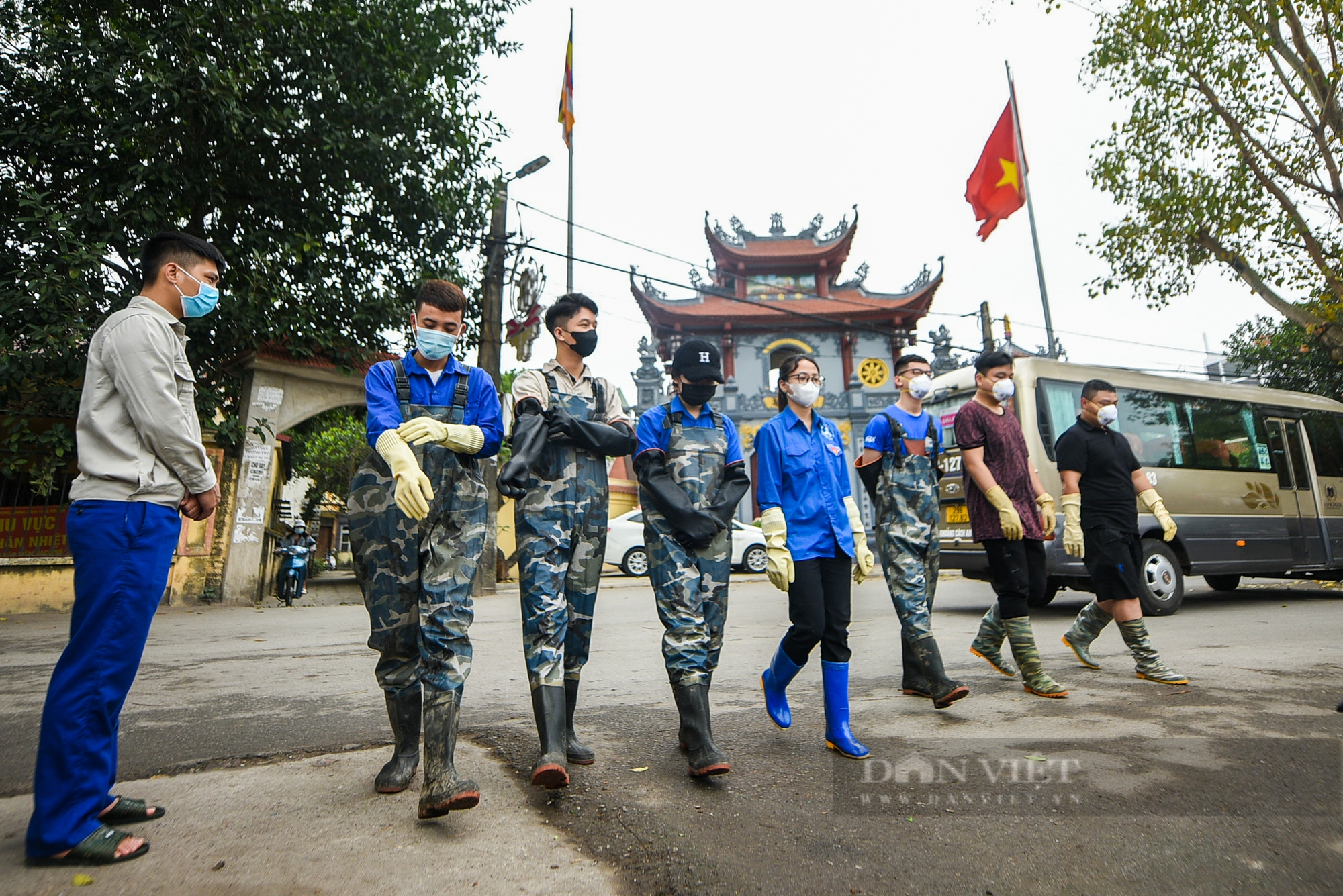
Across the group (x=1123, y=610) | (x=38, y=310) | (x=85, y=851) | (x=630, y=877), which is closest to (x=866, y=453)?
(x=1123, y=610)

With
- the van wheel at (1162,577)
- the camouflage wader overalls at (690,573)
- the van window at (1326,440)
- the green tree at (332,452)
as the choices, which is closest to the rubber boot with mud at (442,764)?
the camouflage wader overalls at (690,573)

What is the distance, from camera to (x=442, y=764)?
2209 mm

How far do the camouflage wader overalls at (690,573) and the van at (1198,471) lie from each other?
5.55 metres

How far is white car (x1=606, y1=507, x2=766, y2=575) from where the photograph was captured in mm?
15930

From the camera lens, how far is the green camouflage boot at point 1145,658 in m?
4.11

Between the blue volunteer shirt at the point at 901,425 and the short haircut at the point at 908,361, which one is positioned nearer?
the blue volunteer shirt at the point at 901,425

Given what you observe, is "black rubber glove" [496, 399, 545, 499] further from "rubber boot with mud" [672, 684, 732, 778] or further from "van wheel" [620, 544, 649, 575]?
"van wheel" [620, 544, 649, 575]

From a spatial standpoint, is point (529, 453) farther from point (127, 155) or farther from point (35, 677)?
point (127, 155)

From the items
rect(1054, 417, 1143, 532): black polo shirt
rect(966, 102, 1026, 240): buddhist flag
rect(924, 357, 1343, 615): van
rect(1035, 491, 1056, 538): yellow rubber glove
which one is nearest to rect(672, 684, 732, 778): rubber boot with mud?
rect(1035, 491, 1056, 538): yellow rubber glove

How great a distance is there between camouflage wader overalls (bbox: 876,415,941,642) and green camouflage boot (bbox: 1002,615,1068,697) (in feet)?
1.45

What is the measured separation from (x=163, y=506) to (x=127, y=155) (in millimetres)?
8778

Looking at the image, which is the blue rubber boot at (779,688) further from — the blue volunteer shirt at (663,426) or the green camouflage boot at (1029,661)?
the green camouflage boot at (1029,661)

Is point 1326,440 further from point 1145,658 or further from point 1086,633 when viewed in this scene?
point 1145,658

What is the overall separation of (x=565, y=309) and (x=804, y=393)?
3.55 ft
